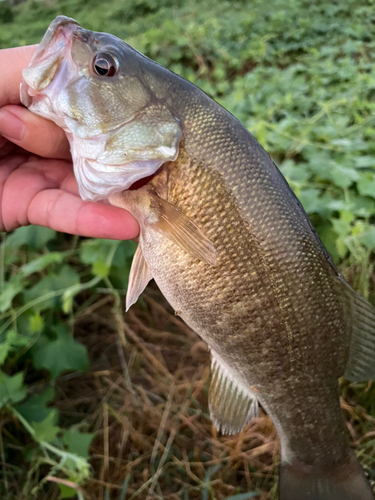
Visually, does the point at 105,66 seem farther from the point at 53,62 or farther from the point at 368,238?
→ the point at 368,238

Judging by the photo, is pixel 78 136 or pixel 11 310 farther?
pixel 11 310

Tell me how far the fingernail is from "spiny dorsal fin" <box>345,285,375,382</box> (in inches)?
53.5

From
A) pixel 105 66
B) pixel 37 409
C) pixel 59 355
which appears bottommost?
pixel 37 409

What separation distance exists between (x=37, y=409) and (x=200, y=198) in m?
1.39

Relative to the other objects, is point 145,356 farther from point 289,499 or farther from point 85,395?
point 289,499

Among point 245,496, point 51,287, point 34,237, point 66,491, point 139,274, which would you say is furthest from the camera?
point 34,237

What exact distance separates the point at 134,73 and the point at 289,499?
5.62 feet

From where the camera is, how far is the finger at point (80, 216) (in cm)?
134

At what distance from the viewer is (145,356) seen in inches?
84.3

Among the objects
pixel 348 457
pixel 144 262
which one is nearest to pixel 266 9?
pixel 144 262

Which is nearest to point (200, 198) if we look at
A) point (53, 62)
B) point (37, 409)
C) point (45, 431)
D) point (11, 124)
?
point (53, 62)

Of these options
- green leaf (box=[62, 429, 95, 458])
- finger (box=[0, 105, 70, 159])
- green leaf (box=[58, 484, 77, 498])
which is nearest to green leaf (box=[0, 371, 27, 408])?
green leaf (box=[62, 429, 95, 458])

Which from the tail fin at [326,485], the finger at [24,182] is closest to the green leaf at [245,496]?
the tail fin at [326,485]

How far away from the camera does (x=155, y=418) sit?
1.94m
